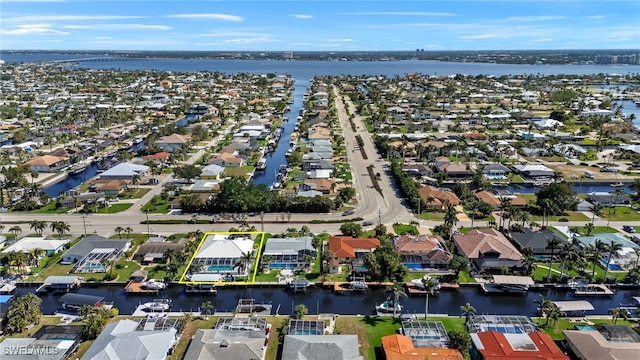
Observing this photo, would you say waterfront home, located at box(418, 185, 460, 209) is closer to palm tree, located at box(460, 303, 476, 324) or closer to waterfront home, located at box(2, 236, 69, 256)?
palm tree, located at box(460, 303, 476, 324)

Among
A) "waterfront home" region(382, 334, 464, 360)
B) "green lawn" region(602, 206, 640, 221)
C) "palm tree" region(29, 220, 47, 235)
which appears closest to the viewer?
"waterfront home" region(382, 334, 464, 360)

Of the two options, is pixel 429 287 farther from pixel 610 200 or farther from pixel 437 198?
pixel 610 200

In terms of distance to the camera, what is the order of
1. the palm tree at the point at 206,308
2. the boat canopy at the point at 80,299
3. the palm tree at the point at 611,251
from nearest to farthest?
the palm tree at the point at 206,308 < the boat canopy at the point at 80,299 < the palm tree at the point at 611,251

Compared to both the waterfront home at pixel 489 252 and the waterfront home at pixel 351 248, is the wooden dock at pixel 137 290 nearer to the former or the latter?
the waterfront home at pixel 351 248

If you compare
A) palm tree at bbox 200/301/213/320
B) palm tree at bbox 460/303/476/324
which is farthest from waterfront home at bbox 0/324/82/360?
palm tree at bbox 460/303/476/324

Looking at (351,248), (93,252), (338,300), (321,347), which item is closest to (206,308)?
(321,347)

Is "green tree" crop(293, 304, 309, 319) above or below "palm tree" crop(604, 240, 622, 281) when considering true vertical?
below

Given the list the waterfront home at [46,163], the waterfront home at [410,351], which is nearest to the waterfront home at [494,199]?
the waterfront home at [410,351]
